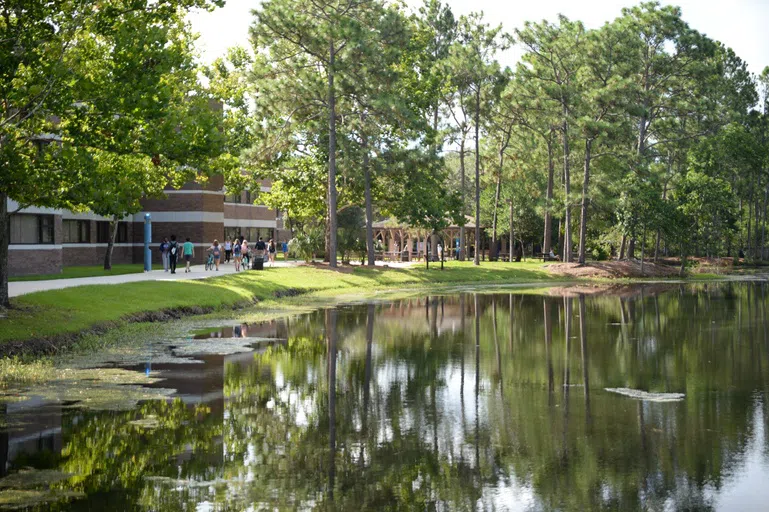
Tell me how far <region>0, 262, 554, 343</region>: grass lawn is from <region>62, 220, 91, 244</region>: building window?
14712 millimetres

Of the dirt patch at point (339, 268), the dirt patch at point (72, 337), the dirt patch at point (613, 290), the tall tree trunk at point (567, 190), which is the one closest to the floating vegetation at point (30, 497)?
the dirt patch at point (72, 337)

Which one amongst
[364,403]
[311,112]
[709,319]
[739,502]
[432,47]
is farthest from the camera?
[432,47]

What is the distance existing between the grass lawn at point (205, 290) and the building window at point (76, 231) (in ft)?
48.3

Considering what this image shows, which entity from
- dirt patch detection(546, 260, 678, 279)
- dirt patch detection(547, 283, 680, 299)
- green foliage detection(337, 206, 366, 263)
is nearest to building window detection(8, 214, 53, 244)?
green foliage detection(337, 206, 366, 263)

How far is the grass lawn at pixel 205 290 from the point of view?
24.3 metres

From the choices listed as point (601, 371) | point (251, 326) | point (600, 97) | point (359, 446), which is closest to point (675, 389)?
point (601, 371)

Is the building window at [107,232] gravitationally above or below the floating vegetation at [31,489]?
above

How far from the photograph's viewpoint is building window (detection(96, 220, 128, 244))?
2441 inches

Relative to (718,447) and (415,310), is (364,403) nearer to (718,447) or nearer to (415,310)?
(718,447)

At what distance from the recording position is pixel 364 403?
15688 millimetres

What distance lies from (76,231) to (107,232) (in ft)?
13.8

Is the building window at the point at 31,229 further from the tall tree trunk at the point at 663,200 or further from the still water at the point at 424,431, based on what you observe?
the tall tree trunk at the point at 663,200

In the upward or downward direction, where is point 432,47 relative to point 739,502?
upward

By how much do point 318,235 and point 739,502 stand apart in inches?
2091
